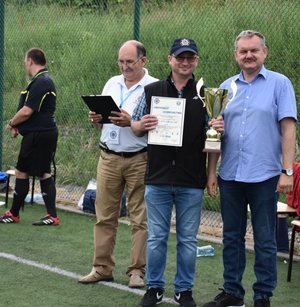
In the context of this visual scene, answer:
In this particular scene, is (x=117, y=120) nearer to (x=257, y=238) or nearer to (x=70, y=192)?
(x=257, y=238)

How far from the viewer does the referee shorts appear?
9430mm

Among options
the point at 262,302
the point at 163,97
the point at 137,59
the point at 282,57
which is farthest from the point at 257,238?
the point at 282,57

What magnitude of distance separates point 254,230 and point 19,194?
4177 mm

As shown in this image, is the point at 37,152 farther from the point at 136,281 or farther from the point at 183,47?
the point at 183,47

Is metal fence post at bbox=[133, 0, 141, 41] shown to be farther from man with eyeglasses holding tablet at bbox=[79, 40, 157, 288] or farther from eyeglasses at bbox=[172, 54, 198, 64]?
eyeglasses at bbox=[172, 54, 198, 64]

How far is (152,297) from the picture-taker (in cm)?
636

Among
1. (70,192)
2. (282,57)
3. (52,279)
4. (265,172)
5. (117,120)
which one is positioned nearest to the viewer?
(265,172)

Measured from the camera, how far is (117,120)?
6547mm

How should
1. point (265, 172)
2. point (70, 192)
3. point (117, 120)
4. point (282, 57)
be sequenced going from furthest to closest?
point (70, 192)
point (282, 57)
point (117, 120)
point (265, 172)

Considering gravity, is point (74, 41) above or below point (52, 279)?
above

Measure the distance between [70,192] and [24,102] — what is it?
2349 mm

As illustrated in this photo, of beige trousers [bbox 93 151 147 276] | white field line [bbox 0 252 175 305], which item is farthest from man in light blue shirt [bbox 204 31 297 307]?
beige trousers [bbox 93 151 147 276]

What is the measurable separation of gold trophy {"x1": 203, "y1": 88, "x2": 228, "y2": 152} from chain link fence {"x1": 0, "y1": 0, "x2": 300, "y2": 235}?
308 cm

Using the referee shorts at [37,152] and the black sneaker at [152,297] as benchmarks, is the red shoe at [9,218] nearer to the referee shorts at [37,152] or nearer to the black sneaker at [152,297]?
the referee shorts at [37,152]
